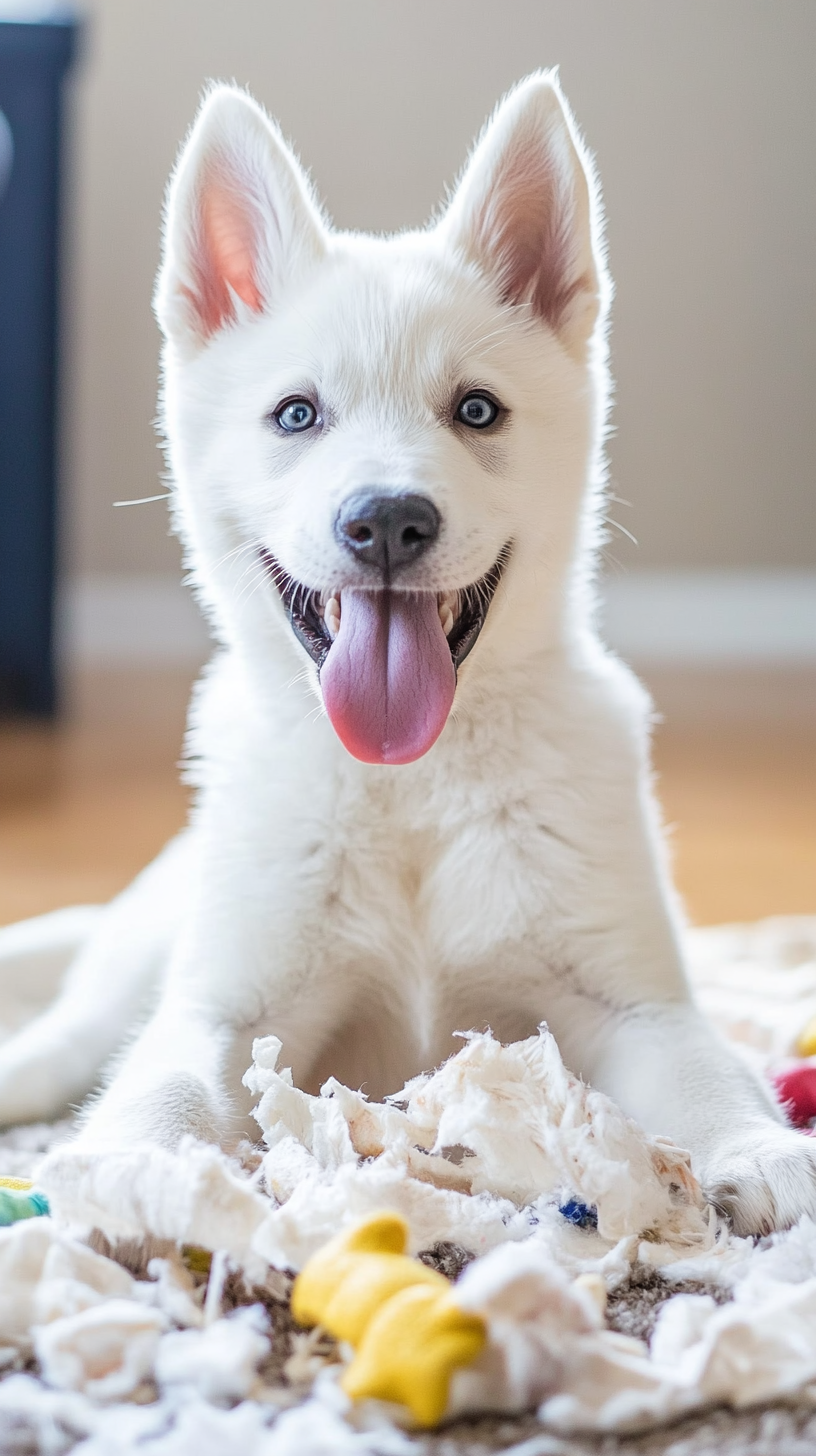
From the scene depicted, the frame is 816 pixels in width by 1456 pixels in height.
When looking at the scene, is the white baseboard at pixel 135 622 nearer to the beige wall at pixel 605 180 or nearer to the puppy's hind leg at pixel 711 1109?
the beige wall at pixel 605 180

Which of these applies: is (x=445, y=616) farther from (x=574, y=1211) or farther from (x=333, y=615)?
(x=574, y=1211)

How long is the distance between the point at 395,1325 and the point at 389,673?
745mm

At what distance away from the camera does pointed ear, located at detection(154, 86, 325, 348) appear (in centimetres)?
183

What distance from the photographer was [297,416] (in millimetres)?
1727

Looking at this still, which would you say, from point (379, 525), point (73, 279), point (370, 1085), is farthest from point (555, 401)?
point (73, 279)

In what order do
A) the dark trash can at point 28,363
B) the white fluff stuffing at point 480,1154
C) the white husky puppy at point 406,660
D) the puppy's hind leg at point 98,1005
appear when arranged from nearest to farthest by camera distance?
the white fluff stuffing at point 480,1154, the white husky puppy at point 406,660, the puppy's hind leg at point 98,1005, the dark trash can at point 28,363

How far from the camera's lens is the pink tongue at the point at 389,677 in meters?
1.63

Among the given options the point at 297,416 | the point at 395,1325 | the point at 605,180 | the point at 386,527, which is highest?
the point at 605,180

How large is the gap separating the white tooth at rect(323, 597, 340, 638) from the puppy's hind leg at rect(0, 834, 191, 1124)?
1.47 ft

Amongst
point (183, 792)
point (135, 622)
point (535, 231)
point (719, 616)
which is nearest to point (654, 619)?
point (719, 616)

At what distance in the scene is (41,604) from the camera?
4969 mm

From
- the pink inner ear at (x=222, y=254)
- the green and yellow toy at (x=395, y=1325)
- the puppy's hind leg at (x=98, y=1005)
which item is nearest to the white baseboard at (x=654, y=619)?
the puppy's hind leg at (x=98, y=1005)

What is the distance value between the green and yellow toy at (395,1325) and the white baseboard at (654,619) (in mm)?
5108

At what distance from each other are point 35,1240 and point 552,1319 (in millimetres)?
468
